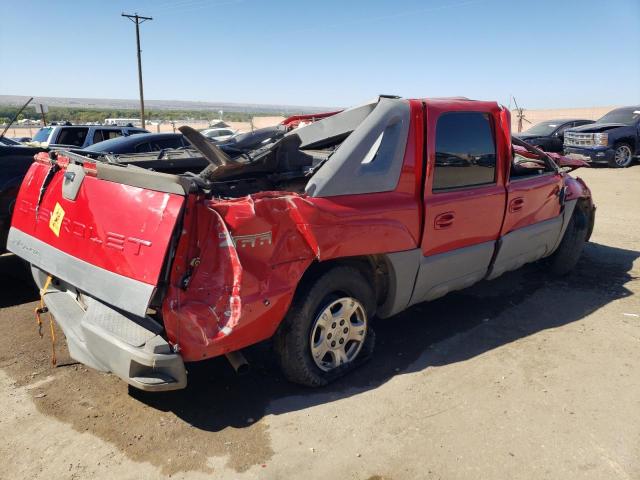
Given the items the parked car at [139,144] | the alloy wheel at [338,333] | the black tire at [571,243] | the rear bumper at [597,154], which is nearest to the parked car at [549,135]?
the rear bumper at [597,154]

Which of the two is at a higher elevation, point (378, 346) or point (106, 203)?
point (106, 203)

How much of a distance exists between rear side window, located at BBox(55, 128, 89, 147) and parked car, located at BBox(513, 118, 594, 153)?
553 inches

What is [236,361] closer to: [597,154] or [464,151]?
[464,151]

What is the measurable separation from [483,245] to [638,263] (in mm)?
3278

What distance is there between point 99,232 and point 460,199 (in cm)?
261

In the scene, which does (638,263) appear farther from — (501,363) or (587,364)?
(501,363)

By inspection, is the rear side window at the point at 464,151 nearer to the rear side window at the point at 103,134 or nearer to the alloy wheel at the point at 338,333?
the alloy wheel at the point at 338,333

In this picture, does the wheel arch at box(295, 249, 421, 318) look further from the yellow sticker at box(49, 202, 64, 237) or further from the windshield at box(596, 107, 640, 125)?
the windshield at box(596, 107, 640, 125)

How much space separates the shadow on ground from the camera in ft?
10.5

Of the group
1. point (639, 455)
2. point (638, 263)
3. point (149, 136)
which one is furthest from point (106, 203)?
point (149, 136)

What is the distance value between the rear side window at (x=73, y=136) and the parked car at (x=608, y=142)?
14.9 meters

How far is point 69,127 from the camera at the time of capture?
1386 cm

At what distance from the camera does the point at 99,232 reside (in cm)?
288

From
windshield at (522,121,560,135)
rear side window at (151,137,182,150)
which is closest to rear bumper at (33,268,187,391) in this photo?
rear side window at (151,137,182,150)
